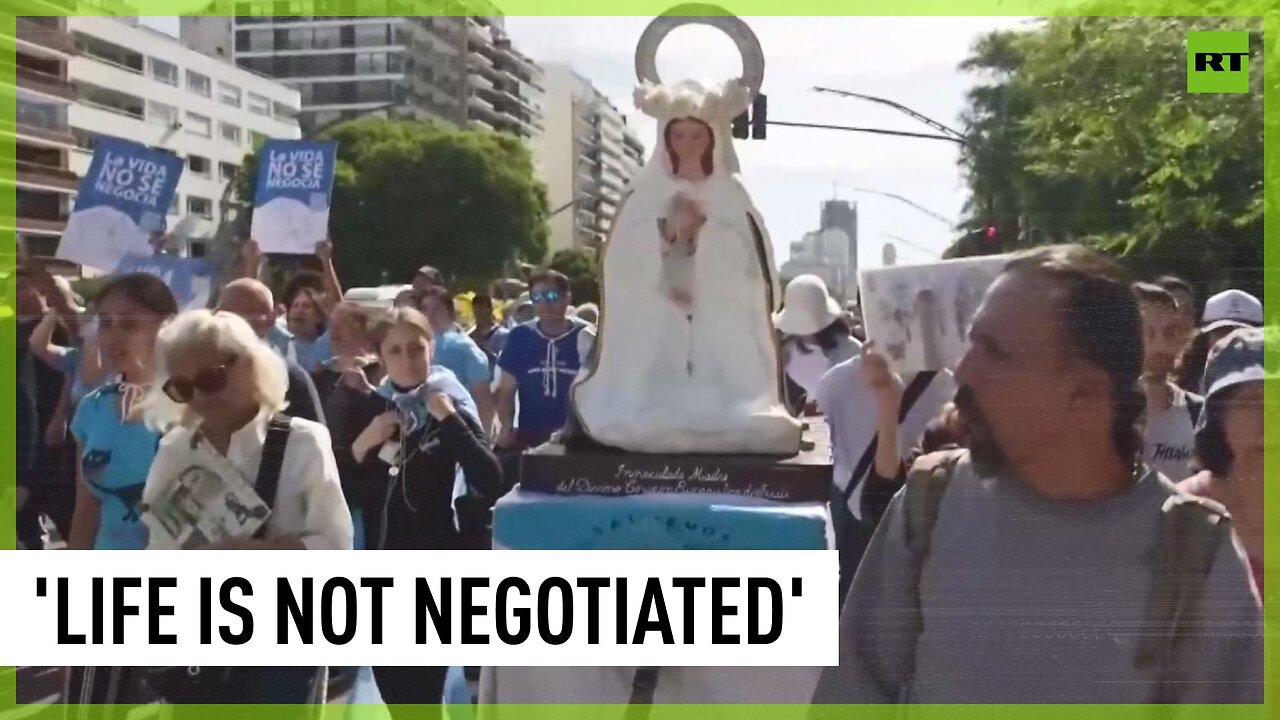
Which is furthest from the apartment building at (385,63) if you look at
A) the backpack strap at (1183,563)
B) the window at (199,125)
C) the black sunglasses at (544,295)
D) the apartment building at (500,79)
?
the backpack strap at (1183,563)

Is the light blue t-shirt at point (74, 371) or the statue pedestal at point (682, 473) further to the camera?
the light blue t-shirt at point (74, 371)

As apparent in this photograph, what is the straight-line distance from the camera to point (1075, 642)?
295 centimetres

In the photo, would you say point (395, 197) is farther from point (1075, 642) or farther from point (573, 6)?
point (1075, 642)

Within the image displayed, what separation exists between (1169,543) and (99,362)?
2.37 m

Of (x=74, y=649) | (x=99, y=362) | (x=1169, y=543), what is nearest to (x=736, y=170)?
(x=1169, y=543)

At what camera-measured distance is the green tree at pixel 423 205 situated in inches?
117

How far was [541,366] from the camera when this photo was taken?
305cm

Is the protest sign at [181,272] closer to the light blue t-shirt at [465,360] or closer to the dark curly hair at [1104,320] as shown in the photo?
the light blue t-shirt at [465,360]

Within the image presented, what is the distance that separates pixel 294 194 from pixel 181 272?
0.31 meters

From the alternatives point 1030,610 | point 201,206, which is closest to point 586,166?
point 201,206

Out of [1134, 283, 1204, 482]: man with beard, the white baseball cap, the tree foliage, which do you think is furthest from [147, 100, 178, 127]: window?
the white baseball cap

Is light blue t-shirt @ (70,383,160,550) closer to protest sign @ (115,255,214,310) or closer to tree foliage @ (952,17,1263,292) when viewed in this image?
protest sign @ (115,255,214,310)

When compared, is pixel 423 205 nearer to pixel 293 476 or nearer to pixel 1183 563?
pixel 293 476
